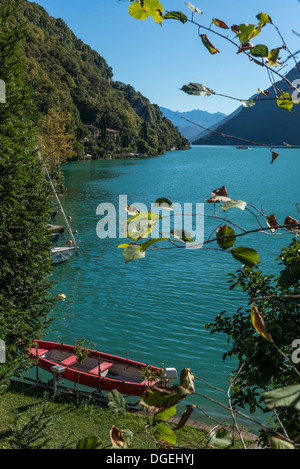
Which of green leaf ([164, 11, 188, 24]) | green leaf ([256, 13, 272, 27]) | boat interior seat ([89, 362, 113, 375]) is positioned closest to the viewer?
green leaf ([164, 11, 188, 24])

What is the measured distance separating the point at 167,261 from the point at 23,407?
1596cm

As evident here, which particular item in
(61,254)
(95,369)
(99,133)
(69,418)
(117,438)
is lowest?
(69,418)

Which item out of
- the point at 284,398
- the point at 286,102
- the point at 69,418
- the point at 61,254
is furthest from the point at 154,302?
the point at 284,398

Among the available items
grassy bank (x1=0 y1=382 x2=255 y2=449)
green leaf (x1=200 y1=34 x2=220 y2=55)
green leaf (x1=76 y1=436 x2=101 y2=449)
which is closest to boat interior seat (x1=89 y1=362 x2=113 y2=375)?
grassy bank (x1=0 y1=382 x2=255 y2=449)

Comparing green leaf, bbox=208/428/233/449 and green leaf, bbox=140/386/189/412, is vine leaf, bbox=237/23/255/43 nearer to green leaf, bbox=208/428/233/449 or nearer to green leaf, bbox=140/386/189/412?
green leaf, bbox=140/386/189/412

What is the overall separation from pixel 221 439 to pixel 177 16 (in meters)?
1.78

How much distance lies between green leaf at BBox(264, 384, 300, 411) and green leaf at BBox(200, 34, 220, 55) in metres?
1.68

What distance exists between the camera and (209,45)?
2.13 m

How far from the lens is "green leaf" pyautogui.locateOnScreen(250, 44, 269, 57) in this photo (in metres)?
2.07

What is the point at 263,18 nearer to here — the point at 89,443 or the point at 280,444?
the point at 280,444

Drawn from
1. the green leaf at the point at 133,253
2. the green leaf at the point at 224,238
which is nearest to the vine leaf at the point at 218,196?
the green leaf at the point at 224,238

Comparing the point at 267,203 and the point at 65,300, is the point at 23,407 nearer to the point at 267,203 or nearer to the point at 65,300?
the point at 65,300

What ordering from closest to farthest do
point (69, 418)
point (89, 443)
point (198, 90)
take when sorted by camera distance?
point (89, 443) → point (198, 90) → point (69, 418)
